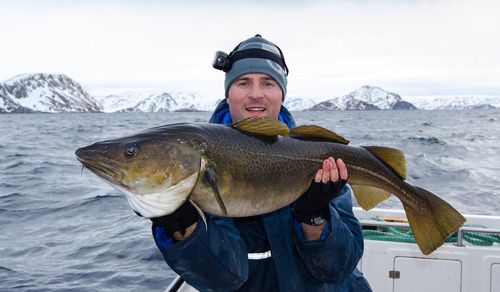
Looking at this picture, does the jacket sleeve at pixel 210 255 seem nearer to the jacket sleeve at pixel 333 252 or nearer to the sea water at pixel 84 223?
the jacket sleeve at pixel 333 252

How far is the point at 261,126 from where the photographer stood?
322 centimetres

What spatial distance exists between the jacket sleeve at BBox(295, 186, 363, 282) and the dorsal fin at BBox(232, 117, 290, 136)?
795 mm

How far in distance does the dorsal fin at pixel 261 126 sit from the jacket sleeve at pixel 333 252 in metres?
0.80

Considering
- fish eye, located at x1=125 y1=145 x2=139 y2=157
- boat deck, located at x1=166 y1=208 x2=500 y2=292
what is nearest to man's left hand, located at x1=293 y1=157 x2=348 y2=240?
fish eye, located at x1=125 y1=145 x2=139 y2=157

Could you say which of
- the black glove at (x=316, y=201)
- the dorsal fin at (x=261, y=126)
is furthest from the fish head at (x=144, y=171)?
the black glove at (x=316, y=201)

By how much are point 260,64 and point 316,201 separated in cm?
152

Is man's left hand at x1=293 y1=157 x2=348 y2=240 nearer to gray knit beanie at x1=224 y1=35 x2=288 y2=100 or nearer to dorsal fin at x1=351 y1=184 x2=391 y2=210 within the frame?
dorsal fin at x1=351 y1=184 x2=391 y2=210

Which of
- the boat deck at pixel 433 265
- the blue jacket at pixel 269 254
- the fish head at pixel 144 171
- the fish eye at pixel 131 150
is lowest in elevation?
the boat deck at pixel 433 265

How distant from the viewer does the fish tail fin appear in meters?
3.74

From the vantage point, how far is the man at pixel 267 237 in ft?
11.0

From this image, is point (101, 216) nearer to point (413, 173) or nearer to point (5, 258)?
point (5, 258)

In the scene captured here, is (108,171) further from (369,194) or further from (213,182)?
(369,194)

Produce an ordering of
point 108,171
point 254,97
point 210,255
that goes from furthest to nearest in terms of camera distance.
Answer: point 254,97 < point 210,255 < point 108,171

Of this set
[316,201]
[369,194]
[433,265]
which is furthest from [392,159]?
[433,265]
